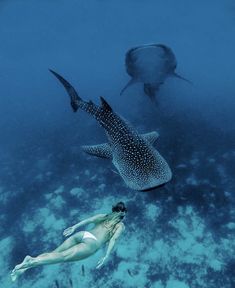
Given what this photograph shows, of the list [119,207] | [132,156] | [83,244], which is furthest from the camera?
[132,156]

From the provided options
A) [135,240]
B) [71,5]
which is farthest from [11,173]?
[71,5]

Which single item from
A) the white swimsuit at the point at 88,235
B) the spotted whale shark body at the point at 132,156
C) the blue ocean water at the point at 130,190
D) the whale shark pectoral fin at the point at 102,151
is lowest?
the blue ocean water at the point at 130,190

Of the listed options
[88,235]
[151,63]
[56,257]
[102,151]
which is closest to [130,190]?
[102,151]

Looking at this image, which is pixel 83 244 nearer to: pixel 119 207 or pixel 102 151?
pixel 119 207

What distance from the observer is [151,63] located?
15.2 m

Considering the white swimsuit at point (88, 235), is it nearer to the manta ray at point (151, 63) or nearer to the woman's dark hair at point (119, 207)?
the woman's dark hair at point (119, 207)

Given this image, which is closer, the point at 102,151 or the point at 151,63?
the point at 102,151

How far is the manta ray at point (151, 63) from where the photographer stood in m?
15.2

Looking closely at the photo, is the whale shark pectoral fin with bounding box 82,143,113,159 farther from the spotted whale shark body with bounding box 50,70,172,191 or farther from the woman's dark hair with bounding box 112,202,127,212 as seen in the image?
the woman's dark hair with bounding box 112,202,127,212

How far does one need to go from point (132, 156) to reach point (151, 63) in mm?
8395

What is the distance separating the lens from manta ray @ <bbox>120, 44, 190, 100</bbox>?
1517 centimetres

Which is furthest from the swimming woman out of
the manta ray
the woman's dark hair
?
the manta ray

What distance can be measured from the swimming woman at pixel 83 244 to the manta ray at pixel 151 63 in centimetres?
940

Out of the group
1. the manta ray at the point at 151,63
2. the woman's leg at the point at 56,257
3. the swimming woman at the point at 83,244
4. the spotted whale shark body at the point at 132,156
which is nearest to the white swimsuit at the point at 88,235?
the swimming woman at the point at 83,244
